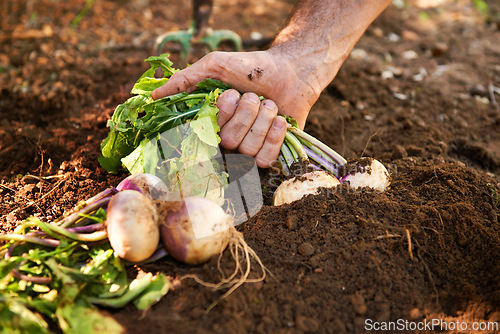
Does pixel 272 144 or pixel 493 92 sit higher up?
pixel 272 144

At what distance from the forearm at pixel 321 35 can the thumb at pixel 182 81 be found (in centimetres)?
66

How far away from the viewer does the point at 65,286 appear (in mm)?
1861

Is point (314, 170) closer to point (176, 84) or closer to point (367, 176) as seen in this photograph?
point (367, 176)

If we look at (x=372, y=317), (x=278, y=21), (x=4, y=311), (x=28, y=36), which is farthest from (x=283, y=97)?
(x=28, y=36)

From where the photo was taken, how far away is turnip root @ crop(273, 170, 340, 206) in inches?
102

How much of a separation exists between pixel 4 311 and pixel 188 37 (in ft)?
10.8

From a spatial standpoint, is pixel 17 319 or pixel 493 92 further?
pixel 493 92

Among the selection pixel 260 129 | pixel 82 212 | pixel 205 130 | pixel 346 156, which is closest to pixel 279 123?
pixel 260 129

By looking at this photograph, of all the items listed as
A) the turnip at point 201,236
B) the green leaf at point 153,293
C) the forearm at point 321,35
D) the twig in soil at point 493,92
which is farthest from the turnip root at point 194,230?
the twig in soil at point 493,92

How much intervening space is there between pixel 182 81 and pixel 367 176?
1470mm

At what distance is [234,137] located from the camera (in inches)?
109

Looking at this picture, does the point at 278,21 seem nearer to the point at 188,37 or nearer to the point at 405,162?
the point at 188,37

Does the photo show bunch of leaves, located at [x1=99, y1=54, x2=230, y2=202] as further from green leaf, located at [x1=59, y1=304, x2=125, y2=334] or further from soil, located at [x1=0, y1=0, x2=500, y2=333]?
green leaf, located at [x1=59, y1=304, x2=125, y2=334]

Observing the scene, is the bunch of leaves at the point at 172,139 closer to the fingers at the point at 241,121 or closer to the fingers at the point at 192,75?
the fingers at the point at 192,75
